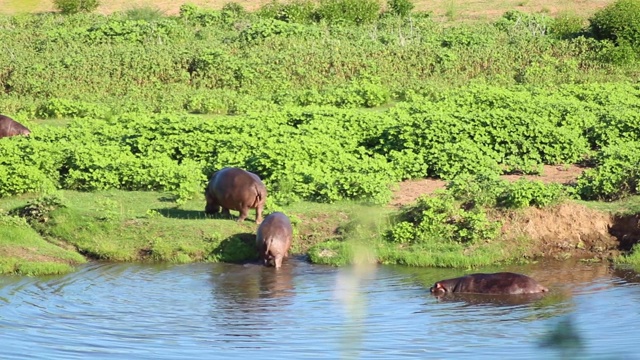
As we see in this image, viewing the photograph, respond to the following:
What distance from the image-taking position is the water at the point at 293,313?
911cm

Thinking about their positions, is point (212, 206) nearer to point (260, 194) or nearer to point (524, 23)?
point (260, 194)

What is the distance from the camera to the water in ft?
29.9

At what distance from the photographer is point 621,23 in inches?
949

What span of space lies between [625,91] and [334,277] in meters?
10.1

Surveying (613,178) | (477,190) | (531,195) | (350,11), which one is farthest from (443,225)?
(350,11)

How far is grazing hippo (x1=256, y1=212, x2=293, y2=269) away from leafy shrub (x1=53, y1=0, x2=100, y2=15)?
20.1 meters

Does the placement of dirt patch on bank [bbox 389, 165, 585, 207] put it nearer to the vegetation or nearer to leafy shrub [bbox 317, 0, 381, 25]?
the vegetation

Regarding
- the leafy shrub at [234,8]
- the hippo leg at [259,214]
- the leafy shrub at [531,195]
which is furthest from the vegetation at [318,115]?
the hippo leg at [259,214]

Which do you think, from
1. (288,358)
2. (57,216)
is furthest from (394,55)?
(288,358)

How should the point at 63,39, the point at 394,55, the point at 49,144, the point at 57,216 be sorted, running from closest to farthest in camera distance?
the point at 57,216 < the point at 49,144 < the point at 394,55 < the point at 63,39

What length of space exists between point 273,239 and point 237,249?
883 millimetres

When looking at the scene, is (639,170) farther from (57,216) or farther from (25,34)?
(25,34)

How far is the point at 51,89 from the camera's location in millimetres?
22281

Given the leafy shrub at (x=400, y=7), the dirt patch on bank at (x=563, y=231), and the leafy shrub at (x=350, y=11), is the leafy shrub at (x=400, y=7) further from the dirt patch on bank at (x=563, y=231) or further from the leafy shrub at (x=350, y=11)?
the dirt patch on bank at (x=563, y=231)
